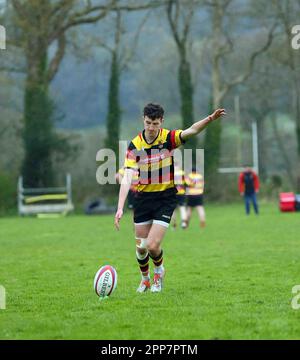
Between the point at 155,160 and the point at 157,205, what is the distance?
537 millimetres

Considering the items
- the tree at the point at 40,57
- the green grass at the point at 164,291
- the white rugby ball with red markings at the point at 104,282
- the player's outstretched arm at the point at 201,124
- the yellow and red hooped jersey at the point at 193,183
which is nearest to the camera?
the green grass at the point at 164,291

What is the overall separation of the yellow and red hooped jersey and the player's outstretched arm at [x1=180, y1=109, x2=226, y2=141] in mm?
13448

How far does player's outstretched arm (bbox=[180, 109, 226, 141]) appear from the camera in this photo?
877 cm

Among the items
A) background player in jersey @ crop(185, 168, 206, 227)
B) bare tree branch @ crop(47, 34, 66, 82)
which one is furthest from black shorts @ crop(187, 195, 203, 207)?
bare tree branch @ crop(47, 34, 66, 82)

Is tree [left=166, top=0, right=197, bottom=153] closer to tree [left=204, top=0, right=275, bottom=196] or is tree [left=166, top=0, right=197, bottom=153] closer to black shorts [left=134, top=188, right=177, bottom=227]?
tree [left=204, top=0, right=275, bottom=196]

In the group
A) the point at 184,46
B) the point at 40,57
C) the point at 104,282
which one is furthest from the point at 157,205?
the point at 184,46

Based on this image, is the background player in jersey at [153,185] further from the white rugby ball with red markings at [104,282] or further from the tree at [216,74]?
the tree at [216,74]

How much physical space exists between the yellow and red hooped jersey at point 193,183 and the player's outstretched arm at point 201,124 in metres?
13.4

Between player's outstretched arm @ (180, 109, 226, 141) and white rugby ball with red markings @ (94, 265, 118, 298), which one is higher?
player's outstretched arm @ (180, 109, 226, 141)

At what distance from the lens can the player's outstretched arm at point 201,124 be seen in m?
8.77

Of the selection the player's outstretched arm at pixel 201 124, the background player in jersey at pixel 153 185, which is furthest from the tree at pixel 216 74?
the player's outstretched arm at pixel 201 124

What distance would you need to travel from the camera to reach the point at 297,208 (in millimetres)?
32969

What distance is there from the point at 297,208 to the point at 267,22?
17.2m

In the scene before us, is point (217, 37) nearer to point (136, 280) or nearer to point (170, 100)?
point (170, 100)
